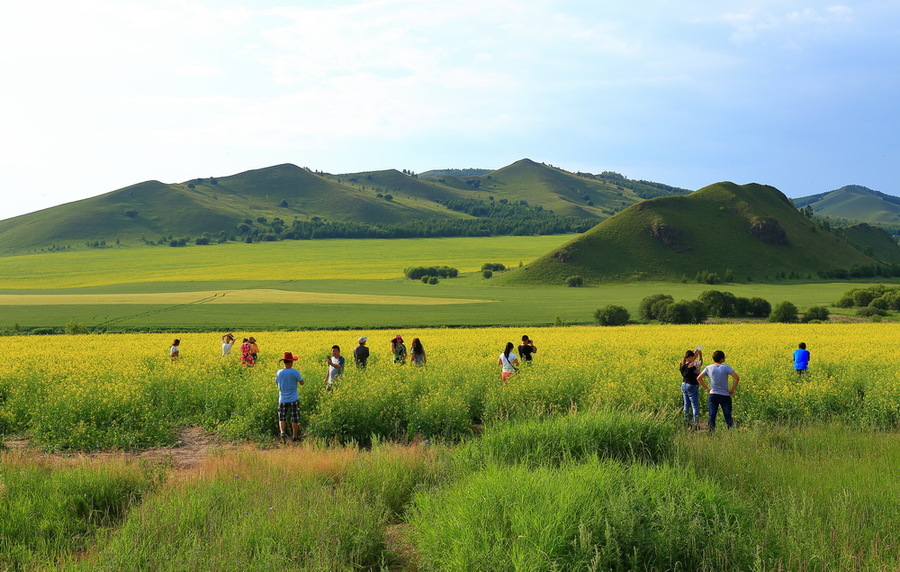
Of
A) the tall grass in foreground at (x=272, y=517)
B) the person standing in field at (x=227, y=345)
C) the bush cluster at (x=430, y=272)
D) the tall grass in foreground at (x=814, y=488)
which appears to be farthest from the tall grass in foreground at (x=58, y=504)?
the bush cluster at (x=430, y=272)

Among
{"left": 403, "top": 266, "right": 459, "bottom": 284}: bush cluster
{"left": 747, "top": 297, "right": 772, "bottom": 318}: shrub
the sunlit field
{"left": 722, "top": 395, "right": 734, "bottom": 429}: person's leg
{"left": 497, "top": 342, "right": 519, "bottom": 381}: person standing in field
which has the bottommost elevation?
{"left": 747, "top": 297, "right": 772, "bottom": 318}: shrub

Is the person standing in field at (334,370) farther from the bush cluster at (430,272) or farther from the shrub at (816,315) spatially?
the bush cluster at (430,272)

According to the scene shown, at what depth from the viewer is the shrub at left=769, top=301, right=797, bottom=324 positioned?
180 ft

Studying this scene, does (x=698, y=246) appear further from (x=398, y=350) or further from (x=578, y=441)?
(x=578, y=441)

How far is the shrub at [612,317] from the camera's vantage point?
185ft

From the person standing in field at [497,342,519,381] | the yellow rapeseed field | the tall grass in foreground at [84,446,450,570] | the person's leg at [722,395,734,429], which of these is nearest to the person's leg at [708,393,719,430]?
the person's leg at [722,395,734,429]

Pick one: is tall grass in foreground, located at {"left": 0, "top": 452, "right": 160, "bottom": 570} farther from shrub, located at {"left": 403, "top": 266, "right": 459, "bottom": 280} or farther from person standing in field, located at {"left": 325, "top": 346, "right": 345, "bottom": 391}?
shrub, located at {"left": 403, "top": 266, "right": 459, "bottom": 280}

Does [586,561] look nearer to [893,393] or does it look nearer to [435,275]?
[893,393]

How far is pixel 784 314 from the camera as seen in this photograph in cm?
5506

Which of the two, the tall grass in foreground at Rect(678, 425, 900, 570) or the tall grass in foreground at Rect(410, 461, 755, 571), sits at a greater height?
the tall grass in foreground at Rect(410, 461, 755, 571)

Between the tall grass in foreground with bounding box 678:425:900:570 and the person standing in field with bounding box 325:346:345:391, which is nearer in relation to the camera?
the tall grass in foreground with bounding box 678:425:900:570

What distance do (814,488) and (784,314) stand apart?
56321mm

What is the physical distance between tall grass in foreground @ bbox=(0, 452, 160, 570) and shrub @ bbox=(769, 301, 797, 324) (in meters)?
60.0

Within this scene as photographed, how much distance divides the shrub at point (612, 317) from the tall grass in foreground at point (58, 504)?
5221 cm
